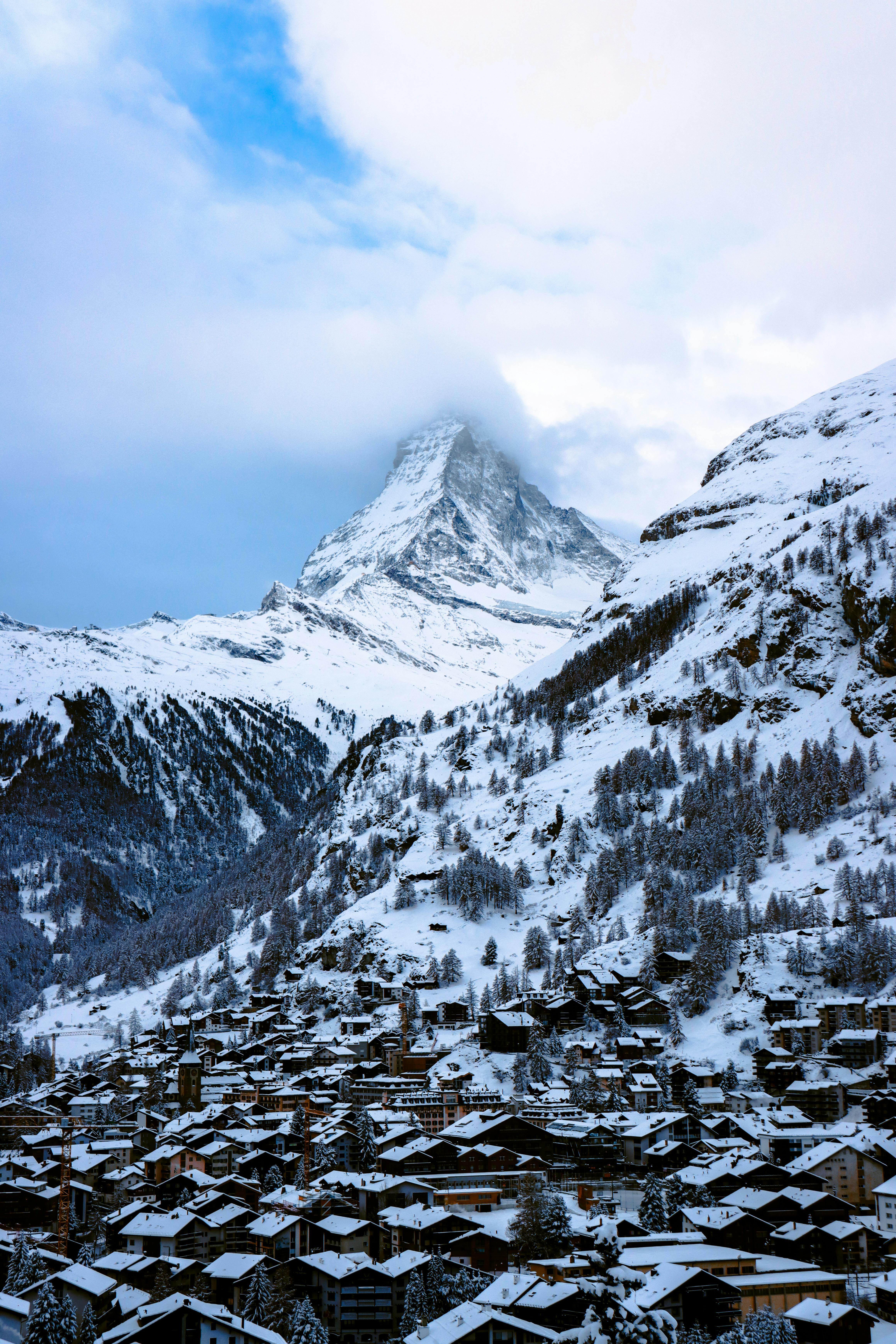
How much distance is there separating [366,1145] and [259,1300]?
1115 inches

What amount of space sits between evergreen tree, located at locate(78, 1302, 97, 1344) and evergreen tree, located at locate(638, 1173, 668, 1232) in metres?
28.6

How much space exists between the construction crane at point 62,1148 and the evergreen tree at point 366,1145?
19.6 metres

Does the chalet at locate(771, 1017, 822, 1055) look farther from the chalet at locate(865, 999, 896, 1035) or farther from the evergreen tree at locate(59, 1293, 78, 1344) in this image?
the evergreen tree at locate(59, 1293, 78, 1344)

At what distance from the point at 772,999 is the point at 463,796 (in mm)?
85222

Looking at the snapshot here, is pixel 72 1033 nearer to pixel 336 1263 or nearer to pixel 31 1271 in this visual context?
pixel 31 1271

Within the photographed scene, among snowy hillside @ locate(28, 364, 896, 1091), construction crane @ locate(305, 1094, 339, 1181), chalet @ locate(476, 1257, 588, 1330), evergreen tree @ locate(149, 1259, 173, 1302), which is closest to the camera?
chalet @ locate(476, 1257, 588, 1330)

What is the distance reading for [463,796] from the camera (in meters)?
187

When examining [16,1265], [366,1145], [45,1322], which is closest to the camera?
[45,1322]

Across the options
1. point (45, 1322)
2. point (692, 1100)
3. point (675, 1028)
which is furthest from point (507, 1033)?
point (45, 1322)

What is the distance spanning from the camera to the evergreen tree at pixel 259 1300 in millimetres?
59125

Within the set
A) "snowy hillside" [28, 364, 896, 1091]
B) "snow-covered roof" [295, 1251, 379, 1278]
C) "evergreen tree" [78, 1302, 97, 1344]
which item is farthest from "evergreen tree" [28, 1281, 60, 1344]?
"snowy hillside" [28, 364, 896, 1091]

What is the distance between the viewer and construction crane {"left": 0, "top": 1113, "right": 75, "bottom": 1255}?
76.6 m

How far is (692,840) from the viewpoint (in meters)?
144

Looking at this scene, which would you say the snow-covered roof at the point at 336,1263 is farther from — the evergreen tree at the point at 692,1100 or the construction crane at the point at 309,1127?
the evergreen tree at the point at 692,1100
